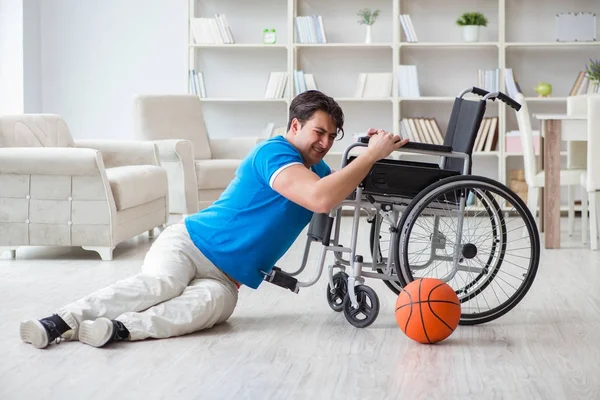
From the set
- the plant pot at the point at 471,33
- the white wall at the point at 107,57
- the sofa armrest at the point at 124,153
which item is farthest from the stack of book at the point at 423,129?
the sofa armrest at the point at 124,153

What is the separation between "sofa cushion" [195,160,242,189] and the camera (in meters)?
5.69

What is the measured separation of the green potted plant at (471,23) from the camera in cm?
650

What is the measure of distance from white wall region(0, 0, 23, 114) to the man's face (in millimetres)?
4569

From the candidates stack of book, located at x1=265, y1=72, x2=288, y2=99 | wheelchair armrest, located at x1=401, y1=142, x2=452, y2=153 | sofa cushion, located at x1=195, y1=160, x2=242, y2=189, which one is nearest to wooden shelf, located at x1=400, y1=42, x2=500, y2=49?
stack of book, located at x1=265, y1=72, x2=288, y2=99

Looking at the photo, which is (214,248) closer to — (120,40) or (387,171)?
(387,171)

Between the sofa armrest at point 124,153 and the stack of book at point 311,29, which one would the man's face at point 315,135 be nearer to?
the sofa armrest at point 124,153

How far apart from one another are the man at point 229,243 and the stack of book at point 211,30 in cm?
406

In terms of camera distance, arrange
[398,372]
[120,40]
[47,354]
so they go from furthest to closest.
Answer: [120,40]
[47,354]
[398,372]

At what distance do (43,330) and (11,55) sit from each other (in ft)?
15.6

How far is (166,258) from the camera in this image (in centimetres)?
268

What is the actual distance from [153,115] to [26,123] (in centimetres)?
146

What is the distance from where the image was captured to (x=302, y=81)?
21.8ft

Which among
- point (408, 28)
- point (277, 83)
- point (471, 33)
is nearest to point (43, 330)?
point (277, 83)

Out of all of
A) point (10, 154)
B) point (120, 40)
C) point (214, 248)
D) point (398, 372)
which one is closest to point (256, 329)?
point (214, 248)
